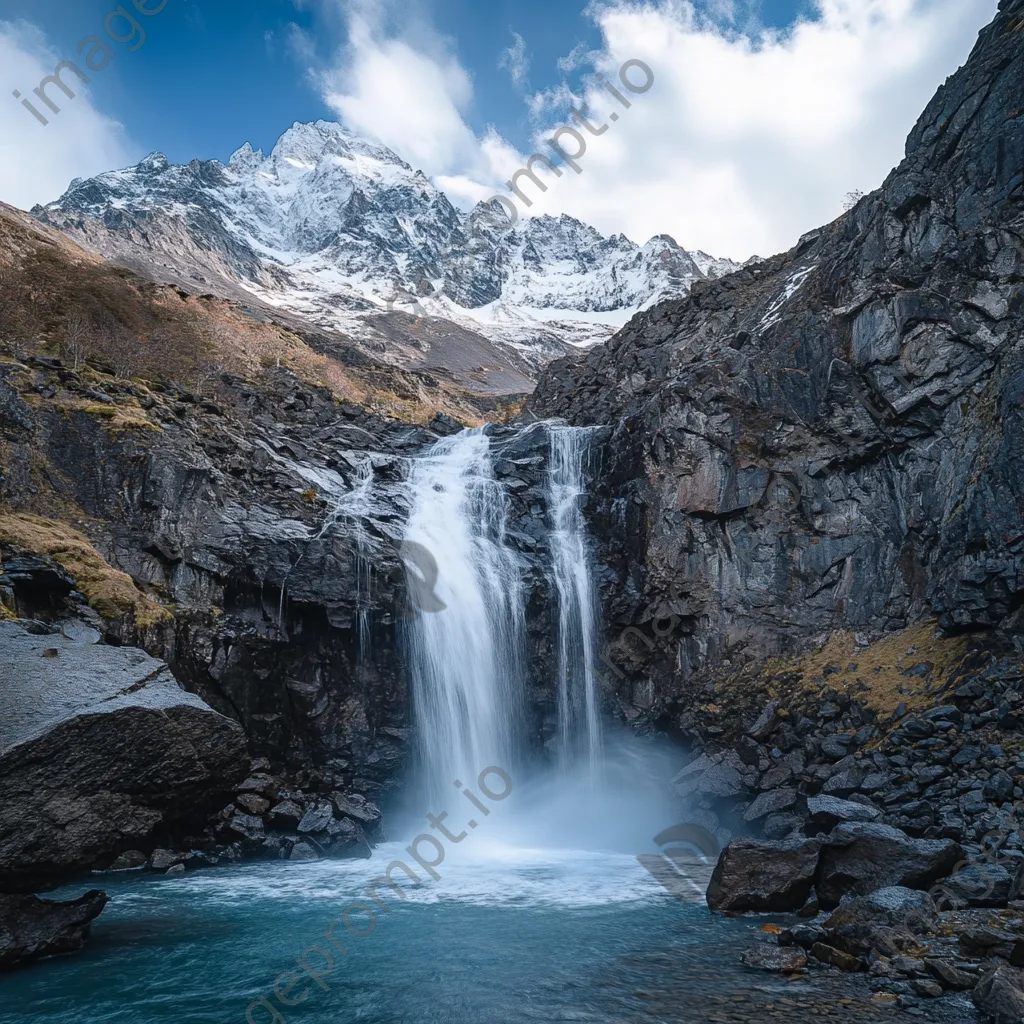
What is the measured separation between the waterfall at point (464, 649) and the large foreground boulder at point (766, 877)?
1171 cm

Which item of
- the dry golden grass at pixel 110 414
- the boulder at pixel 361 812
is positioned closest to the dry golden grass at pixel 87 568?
the dry golden grass at pixel 110 414

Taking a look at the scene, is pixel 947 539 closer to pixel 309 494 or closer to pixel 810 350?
pixel 810 350

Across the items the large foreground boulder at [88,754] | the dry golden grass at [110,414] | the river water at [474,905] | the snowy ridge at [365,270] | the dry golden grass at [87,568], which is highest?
the snowy ridge at [365,270]

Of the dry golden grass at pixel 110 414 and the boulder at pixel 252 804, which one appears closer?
the boulder at pixel 252 804

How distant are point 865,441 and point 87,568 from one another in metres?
25.8

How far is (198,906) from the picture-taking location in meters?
14.1

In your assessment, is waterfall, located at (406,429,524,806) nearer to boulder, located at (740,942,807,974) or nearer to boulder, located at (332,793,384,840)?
boulder, located at (332,793,384,840)

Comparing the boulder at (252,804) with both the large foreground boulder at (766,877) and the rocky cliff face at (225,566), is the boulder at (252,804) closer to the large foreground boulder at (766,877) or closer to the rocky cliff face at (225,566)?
the rocky cliff face at (225,566)

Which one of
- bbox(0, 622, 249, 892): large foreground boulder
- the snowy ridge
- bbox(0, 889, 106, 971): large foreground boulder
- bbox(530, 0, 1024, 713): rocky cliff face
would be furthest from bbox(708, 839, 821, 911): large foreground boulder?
the snowy ridge

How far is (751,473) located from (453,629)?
42.7 ft

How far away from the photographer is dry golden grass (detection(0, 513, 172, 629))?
18.3 m

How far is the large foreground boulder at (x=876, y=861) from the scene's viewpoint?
12.3 meters

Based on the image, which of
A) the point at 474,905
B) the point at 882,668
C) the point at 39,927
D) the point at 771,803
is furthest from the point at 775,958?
the point at 882,668

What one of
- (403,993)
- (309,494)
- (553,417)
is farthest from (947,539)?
(553,417)
